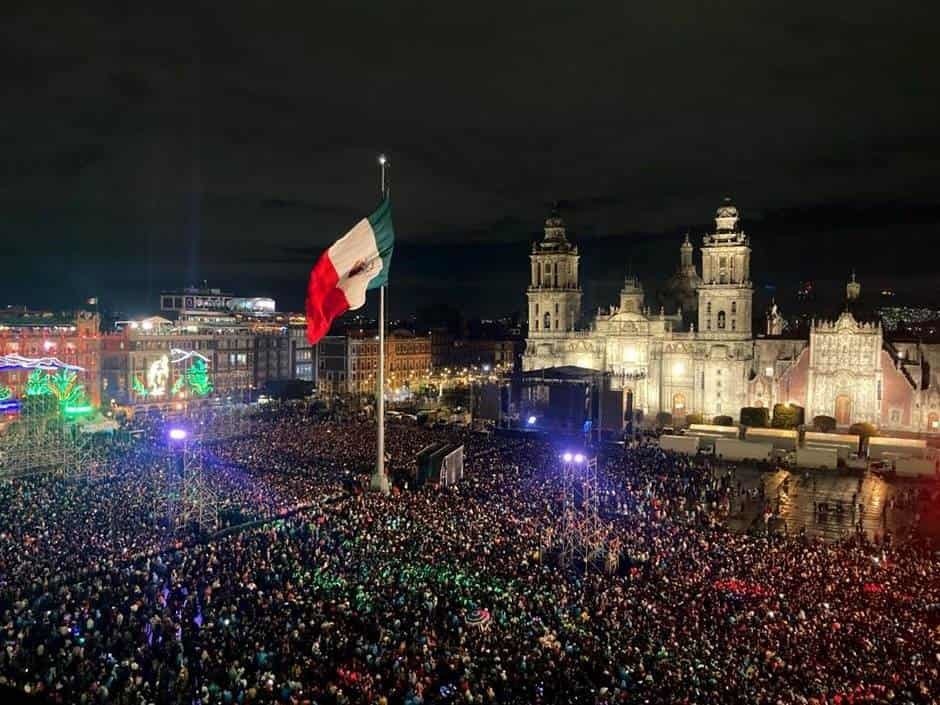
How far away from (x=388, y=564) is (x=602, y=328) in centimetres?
5134

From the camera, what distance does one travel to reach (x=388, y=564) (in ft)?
72.2

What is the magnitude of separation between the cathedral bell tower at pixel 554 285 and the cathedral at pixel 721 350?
9cm

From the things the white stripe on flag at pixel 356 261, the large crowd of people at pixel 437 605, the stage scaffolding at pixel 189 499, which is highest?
→ the white stripe on flag at pixel 356 261

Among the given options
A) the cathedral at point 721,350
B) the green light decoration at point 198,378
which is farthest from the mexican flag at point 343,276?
the green light decoration at point 198,378

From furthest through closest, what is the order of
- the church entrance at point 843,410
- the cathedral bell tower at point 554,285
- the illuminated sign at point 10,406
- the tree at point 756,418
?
the cathedral bell tower at point 554,285
the illuminated sign at point 10,406
the tree at point 756,418
the church entrance at point 843,410

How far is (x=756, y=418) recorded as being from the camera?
5950 centimetres

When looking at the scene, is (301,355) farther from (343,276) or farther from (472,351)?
(343,276)

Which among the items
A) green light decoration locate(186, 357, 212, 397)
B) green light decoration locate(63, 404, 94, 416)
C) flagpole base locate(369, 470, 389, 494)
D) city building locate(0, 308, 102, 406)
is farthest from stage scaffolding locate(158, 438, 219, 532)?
green light decoration locate(186, 357, 212, 397)

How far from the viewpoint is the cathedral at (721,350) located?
57.4 metres

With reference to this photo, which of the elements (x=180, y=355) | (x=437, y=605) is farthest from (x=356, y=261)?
(x=180, y=355)

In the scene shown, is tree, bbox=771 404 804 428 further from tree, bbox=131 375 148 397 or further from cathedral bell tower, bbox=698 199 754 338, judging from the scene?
tree, bbox=131 375 148 397

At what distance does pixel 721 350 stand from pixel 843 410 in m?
10.2

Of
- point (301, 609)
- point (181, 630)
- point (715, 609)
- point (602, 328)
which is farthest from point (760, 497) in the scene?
point (602, 328)

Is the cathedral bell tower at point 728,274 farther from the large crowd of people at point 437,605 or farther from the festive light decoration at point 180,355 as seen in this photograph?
the festive light decoration at point 180,355
